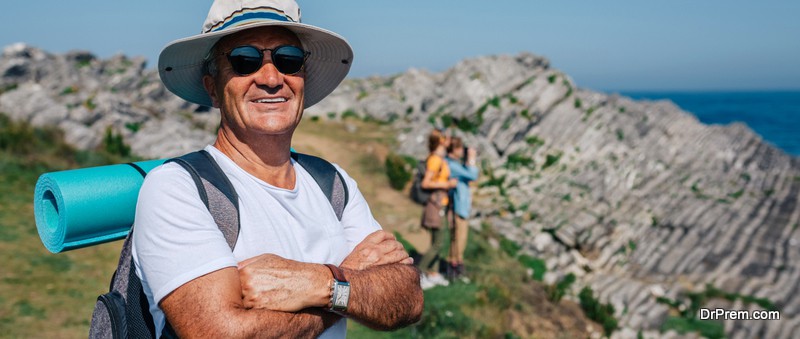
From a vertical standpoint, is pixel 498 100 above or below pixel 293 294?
below

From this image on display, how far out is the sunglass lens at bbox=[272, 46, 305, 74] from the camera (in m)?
2.11

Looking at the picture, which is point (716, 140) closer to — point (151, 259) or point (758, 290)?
point (758, 290)

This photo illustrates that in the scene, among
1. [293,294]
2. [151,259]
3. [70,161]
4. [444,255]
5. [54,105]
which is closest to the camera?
[151,259]

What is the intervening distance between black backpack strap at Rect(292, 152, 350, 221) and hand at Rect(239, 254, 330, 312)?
45 centimetres

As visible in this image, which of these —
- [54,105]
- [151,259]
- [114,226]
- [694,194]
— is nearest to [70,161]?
[54,105]

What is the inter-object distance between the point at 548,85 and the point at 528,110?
1.68 meters

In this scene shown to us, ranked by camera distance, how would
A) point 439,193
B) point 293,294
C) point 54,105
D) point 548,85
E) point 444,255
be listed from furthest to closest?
point 548,85, point 54,105, point 444,255, point 439,193, point 293,294

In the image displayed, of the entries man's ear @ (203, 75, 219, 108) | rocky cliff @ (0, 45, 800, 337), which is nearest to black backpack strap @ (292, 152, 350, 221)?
man's ear @ (203, 75, 219, 108)

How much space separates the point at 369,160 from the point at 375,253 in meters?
15.7

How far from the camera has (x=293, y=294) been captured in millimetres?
1817

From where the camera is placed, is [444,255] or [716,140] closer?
[444,255]

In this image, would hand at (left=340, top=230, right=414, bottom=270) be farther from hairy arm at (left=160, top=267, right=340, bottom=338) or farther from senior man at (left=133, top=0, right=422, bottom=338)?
hairy arm at (left=160, top=267, right=340, bottom=338)

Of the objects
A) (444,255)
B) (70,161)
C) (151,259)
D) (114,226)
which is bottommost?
(444,255)

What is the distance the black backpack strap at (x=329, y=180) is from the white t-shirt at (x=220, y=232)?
0.03 m
